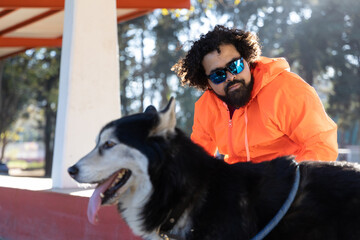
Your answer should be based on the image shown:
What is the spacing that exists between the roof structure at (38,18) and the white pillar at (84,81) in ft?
7.99

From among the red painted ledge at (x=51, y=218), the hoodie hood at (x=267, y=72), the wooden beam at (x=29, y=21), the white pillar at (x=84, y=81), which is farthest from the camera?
the wooden beam at (x=29, y=21)

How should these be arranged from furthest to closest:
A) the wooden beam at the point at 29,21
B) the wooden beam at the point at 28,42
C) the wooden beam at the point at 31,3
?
1. the wooden beam at the point at 28,42
2. the wooden beam at the point at 29,21
3. the wooden beam at the point at 31,3

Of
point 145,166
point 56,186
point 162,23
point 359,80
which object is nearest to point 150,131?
point 145,166

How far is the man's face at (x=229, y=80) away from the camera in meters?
4.12

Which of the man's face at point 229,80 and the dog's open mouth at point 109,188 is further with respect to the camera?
the man's face at point 229,80

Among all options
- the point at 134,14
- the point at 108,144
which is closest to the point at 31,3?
the point at 134,14

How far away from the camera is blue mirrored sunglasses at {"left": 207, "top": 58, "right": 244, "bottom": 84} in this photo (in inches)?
165

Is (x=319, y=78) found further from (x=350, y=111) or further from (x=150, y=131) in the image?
(x=150, y=131)

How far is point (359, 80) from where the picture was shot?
3091 centimetres

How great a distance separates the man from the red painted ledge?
1.38 metres

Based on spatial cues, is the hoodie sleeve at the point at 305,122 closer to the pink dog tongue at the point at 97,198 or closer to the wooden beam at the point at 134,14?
the pink dog tongue at the point at 97,198

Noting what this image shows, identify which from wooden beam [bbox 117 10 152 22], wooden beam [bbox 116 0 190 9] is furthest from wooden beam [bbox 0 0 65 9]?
wooden beam [bbox 117 10 152 22]

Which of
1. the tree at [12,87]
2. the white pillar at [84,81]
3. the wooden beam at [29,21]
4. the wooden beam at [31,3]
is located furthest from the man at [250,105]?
the tree at [12,87]

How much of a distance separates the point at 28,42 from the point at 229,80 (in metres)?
9.90
